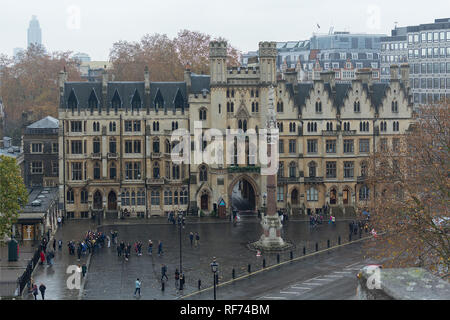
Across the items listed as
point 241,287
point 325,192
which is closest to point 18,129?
point 325,192

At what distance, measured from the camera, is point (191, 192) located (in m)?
77.7

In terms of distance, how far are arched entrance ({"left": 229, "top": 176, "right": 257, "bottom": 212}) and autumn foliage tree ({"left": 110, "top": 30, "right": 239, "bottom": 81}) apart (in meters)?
26.8

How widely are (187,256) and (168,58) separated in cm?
6053

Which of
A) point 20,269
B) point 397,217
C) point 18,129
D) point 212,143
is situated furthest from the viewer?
point 18,129

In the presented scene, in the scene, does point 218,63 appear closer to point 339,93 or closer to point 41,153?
point 339,93

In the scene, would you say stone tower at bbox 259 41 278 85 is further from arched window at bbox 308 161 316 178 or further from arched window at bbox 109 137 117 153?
arched window at bbox 109 137 117 153

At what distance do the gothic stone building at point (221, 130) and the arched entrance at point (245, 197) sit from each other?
14.3 inches

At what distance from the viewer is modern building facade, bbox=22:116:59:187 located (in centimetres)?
8256

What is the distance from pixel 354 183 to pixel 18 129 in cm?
6386

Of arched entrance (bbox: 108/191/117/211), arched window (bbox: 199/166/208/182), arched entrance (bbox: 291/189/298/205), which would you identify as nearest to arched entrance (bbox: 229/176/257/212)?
arched window (bbox: 199/166/208/182)

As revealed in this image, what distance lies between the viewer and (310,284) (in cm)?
4756

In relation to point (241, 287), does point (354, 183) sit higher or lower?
higher

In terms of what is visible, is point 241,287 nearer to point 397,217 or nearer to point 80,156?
point 397,217

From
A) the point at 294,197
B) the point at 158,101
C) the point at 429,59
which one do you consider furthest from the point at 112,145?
the point at 429,59
